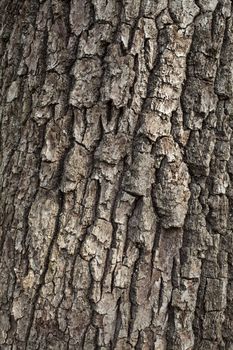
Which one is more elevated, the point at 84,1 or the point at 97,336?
the point at 84,1

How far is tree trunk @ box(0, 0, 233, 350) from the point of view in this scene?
1868mm

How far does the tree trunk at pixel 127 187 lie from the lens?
1868 millimetres

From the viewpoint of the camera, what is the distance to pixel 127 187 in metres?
1.87

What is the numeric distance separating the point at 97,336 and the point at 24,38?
1179 millimetres

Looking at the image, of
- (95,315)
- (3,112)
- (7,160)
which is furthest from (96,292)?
(3,112)

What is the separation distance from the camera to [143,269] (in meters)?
1.88

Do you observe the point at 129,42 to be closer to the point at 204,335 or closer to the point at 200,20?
the point at 200,20

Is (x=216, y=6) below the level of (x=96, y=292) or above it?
above

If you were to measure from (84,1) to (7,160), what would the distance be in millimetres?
676

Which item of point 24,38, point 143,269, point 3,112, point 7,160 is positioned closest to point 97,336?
point 143,269

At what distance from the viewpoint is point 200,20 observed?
6.25ft

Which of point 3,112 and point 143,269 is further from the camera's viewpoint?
point 3,112

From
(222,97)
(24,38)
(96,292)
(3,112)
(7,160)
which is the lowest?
(96,292)

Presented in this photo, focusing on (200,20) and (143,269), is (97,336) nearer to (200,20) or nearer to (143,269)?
(143,269)
